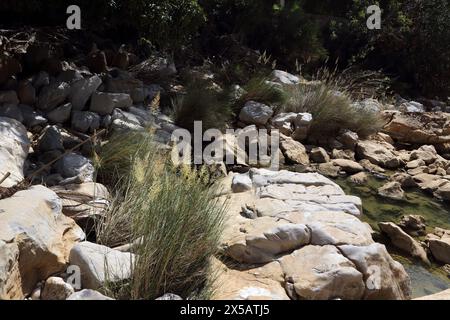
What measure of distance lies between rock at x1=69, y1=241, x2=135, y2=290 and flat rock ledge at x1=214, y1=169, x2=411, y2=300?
515 mm

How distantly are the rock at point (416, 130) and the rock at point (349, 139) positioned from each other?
0.97 meters

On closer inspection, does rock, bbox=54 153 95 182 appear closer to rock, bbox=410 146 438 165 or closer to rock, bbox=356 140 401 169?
rock, bbox=356 140 401 169

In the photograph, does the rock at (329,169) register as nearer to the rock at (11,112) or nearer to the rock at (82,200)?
the rock at (82,200)

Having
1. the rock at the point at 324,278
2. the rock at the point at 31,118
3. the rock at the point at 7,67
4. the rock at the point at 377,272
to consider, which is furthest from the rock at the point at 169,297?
the rock at the point at 7,67

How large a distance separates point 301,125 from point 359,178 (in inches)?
45.2

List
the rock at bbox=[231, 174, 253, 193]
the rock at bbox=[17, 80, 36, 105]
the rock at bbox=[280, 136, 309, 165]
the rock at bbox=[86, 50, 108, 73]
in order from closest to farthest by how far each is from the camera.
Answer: the rock at bbox=[231, 174, 253, 193]
the rock at bbox=[17, 80, 36, 105]
the rock at bbox=[86, 50, 108, 73]
the rock at bbox=[280, 136, 309, 165]

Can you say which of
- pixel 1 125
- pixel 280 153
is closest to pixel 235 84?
pixel 280 153

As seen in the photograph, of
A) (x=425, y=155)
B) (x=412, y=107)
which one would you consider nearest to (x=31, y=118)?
(x=425, y=155)

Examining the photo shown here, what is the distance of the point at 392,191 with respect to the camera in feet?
17.0

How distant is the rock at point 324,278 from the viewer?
8.64 feet

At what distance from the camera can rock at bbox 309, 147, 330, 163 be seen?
19.4ft

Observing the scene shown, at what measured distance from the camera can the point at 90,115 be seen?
446cm

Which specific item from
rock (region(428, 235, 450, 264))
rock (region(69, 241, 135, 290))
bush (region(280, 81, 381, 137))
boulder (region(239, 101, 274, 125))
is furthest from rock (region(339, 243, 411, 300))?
bush (region(280, 81, 381, 137))
